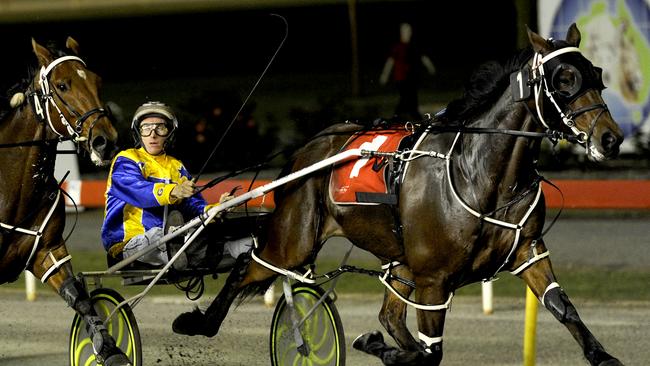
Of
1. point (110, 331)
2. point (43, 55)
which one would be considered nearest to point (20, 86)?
point (43, 55)

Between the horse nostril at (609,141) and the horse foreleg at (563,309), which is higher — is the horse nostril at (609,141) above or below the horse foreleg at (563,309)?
above

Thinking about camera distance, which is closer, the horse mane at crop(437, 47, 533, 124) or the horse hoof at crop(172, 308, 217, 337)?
the horse mane at crop(437, 47, 533, 124)

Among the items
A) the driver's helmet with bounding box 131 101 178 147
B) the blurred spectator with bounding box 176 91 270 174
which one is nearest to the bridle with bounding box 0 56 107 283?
the driver's helmet with bounding box 131 101 178 147

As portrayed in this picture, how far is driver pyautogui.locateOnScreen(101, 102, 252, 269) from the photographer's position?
728cm

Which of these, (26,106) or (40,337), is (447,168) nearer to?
(26,106)

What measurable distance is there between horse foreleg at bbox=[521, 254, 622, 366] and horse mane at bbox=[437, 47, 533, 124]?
0.79m

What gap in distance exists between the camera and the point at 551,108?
640cm

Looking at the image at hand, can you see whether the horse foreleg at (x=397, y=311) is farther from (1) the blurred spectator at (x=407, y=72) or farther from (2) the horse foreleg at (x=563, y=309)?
(1) the blurred spectator at (x=407, y=72)

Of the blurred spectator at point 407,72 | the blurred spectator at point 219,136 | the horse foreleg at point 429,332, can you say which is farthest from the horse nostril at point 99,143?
the blurred spectator at point 407,72

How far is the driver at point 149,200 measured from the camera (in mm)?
7277

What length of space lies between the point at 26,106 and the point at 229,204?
115cm

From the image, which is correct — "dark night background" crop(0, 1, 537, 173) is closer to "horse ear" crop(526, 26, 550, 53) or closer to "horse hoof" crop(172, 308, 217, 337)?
"horse hoof" crop(172, 308, 217, 337)

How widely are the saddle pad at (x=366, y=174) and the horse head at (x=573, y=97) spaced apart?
897 millimetres

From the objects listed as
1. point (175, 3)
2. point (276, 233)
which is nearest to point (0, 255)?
point (276, 233)
